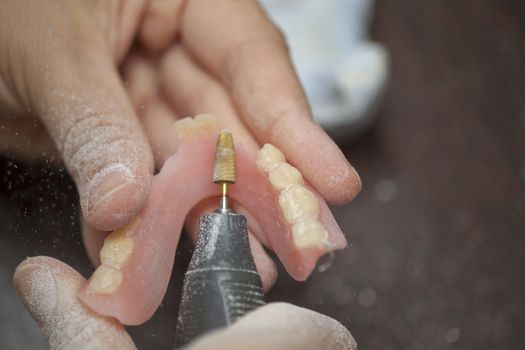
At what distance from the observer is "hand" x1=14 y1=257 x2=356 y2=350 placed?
0.48 metres

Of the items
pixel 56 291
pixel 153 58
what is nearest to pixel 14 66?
pixel 153 58

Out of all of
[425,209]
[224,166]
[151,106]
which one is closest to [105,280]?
[224,166]

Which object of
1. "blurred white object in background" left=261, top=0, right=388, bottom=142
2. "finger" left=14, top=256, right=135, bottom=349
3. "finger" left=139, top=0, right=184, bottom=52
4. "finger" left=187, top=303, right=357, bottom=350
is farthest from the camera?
"blurred white object in background" left=261, top=0, right=388, bottom=142

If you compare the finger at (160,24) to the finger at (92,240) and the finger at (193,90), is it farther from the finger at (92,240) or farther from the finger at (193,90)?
the finger at (92,240)

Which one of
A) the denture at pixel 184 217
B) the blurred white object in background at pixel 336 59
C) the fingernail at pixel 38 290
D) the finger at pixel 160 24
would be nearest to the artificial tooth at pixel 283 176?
the denture at pixel 184 217

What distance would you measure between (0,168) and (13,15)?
0.17 m

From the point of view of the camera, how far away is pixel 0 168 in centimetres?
67

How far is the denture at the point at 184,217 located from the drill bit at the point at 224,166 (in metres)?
0.03

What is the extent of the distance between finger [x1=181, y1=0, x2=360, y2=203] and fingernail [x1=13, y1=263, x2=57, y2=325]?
0.24 meters

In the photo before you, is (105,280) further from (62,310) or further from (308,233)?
(308,233)

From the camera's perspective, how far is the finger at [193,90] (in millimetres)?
724

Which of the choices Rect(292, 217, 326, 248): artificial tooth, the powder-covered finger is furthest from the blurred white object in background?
Rect(292, 217, 326, 248): artificial tooth

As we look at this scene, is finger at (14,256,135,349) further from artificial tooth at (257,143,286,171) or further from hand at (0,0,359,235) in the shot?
artificial tooth at (257,143,286,171)

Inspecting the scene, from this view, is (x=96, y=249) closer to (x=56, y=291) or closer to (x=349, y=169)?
(x=56, y=291)
